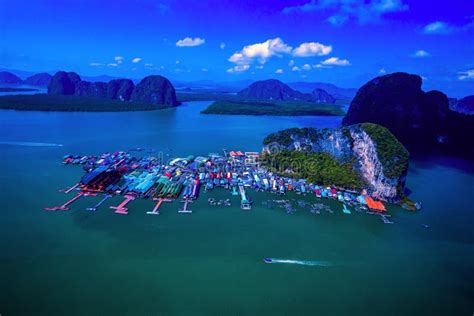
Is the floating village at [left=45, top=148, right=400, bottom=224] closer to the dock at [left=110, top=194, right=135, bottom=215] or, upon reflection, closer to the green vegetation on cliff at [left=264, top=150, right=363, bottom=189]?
the dock at [left=110, top=194, right=135, bottom=215]

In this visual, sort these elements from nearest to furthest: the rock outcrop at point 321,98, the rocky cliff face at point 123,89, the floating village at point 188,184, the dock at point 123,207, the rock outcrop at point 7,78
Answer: the dock at point 123,207, the floating village at point 188,184, the rocky cliff face at point 123,89, the rock outcrop at point 321,98, the rock outcrop at point 7,78

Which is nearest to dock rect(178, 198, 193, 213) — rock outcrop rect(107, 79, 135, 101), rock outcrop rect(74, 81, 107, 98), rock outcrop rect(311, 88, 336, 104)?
rock outcrop rect(107, 79, 135, 101)

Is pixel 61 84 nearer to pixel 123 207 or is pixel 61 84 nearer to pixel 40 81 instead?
pixel 40 81

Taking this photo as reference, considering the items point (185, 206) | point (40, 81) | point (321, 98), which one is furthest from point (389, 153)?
point (40, 81)

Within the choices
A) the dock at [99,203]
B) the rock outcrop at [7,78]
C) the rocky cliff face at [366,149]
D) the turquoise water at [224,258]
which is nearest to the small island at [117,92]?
the rocky cliff face at [366,149]

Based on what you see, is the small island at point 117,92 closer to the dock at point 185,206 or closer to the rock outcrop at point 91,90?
the rock outcrop at point 91,90

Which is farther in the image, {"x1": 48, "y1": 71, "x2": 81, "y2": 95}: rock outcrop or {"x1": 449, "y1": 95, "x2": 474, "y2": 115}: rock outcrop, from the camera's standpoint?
{"x1": 48, "y1": 71, "x2": 81, "y2": 95}: rock outcrop
